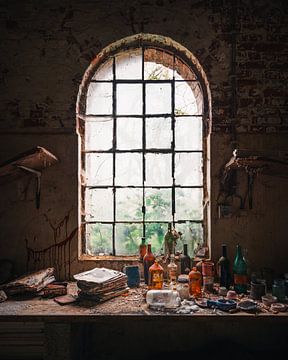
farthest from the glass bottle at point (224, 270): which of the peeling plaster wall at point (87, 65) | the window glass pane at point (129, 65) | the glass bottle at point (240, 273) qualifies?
the window glass pane at point (129, 65)

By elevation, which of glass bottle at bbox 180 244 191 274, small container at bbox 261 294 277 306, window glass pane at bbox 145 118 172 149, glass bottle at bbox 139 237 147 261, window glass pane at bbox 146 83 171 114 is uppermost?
window glass pane at bbox 146 83 171 114

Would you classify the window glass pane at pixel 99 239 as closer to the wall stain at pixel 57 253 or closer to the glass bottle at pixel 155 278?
the wall stain at pixel 57 253

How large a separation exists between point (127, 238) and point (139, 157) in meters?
0.91

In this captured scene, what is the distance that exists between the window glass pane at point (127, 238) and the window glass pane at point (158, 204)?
20cm

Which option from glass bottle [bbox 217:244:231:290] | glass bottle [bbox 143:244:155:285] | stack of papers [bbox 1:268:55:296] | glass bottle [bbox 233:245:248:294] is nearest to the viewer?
stack of papers [bbox 1:268:55:296]

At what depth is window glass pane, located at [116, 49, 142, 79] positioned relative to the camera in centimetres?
417

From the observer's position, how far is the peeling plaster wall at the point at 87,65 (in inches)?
151

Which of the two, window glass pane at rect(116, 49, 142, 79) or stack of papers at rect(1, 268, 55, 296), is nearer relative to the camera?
stack of papers at rect(1, 268, 55, 296)

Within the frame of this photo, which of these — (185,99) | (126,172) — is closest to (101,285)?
(126,172)

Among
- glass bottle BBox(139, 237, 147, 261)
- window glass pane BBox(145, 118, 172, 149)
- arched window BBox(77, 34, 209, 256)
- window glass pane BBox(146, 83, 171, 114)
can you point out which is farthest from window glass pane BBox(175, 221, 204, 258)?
window glass pane BBox(146, 83, 171, 114)

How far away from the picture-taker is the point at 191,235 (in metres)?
4.10

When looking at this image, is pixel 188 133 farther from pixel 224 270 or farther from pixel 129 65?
pixel 224 270

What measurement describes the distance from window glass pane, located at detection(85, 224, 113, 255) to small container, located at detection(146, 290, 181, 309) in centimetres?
112

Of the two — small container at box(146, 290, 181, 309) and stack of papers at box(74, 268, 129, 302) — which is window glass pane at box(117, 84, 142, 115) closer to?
stack of papers at box(74, 268, 129, 302)
